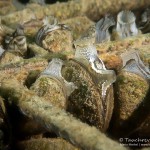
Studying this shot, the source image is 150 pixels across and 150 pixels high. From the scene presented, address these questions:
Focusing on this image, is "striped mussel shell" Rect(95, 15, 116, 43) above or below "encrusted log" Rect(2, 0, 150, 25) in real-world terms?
above

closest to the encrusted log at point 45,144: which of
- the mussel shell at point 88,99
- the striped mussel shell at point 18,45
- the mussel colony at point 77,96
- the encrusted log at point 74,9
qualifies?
the mussel colony at point 77,96

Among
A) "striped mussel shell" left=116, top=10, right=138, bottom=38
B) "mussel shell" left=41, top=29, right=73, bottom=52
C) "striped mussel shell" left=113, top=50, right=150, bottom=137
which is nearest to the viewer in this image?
"striped mussel shell" left=113, top=50, right=150, bottom=137

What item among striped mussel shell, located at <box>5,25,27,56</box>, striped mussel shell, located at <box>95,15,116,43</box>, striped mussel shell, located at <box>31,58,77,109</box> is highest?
striped mussel shell, located at <box>31,58,77,109</box>

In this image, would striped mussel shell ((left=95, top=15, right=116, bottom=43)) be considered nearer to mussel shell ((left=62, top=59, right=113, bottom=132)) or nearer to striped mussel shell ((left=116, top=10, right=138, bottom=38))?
striped mussel shell ((left=116, top=10, right=138, bottom=38))

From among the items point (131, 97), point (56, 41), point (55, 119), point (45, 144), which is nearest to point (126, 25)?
point (56, 41)

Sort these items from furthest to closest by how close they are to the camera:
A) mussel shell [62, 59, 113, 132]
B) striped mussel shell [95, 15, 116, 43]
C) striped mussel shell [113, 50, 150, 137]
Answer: striped mussel shell [95, 15, 116, 43]
striped mussel shell [113, 50, 150, 137]
mussel shell [62, 59, 113, 132]

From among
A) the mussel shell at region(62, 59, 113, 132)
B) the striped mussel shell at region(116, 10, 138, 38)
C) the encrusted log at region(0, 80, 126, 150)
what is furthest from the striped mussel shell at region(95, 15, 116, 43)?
the encrusted log at region(0, 80, 126, 150)

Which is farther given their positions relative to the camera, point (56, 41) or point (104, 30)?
point (104, 30)

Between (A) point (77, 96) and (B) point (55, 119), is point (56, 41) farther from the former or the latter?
(B) point (55, 119)
